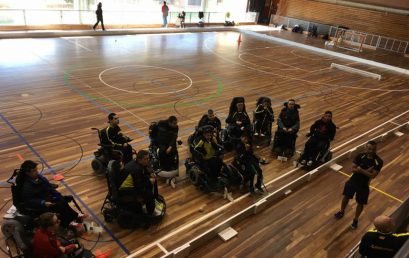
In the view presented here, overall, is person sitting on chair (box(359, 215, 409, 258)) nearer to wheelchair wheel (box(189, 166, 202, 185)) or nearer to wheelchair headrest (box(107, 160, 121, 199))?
wheelchair wheel (box(189, 166, 202, 185))

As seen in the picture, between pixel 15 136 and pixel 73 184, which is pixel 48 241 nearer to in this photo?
pixel 73 184

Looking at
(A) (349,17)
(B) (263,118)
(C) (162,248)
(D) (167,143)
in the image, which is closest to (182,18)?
(A) (349,17)

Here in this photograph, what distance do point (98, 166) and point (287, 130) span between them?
3845 millimetres

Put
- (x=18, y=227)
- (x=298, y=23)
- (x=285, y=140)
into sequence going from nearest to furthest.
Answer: (x=18, y=227)
(x=285, y=140)
(x=298, y=23)

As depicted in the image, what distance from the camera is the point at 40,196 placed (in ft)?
14.4

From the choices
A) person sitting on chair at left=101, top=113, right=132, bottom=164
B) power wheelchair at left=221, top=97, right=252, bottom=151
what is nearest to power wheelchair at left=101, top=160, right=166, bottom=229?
person sitting on chair at left=101, top=113, right=132, bottom=164

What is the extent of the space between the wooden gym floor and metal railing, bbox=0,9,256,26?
2035 mm

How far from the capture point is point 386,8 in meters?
21.8

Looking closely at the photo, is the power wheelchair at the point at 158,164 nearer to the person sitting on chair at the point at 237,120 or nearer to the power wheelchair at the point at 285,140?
the person sitting on chair at the point at 237,120

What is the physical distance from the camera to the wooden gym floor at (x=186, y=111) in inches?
202

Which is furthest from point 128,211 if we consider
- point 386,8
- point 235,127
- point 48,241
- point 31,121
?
point 386,8

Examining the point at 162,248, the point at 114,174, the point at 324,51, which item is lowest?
the point at 162,248

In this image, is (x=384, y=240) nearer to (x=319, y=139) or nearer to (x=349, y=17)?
(x=319, y=139)

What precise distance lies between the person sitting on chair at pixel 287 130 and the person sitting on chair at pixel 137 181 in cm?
→ 352
